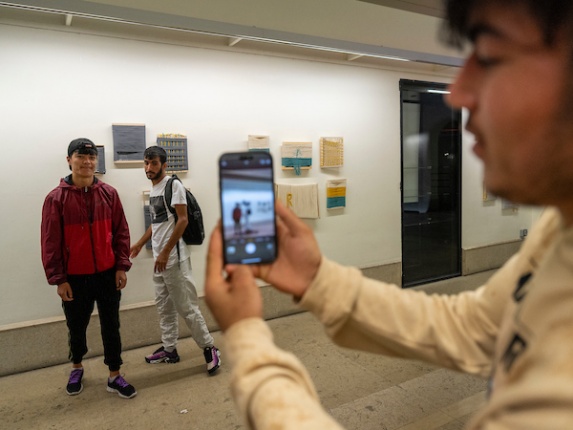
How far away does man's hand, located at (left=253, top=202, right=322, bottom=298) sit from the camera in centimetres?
83

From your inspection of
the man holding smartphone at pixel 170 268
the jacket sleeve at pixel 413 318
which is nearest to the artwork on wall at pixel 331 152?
the man holding smartphone at pixel 170 268

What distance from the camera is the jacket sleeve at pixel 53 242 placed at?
2.57m

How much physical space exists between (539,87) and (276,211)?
0.55 metres

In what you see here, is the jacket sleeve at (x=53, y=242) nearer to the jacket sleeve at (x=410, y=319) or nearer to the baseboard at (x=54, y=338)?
the baseboard at (x=54, y=338)

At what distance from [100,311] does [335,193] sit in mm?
2554

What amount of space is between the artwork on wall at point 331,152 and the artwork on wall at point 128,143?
5.93 feet

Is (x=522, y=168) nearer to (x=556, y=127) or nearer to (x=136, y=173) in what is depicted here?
(x=556, y=127)

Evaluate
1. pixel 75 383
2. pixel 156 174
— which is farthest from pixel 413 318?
pixel 75 383

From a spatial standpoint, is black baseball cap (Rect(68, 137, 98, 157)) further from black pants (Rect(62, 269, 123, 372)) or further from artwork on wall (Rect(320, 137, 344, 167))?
artwork on wall (Rect(320, 137, 344, 167))

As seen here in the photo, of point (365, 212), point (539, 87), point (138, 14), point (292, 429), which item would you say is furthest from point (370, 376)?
point (138, 14)

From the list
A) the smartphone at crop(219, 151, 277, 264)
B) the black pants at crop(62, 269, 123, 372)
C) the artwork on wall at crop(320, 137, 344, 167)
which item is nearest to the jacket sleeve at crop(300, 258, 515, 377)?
the smartphone at crop(219, 151, 277, 264)

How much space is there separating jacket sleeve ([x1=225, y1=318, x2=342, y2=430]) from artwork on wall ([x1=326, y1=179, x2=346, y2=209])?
3.66m

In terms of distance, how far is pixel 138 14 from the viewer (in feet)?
8.48

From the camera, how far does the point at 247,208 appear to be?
2.89 feet
